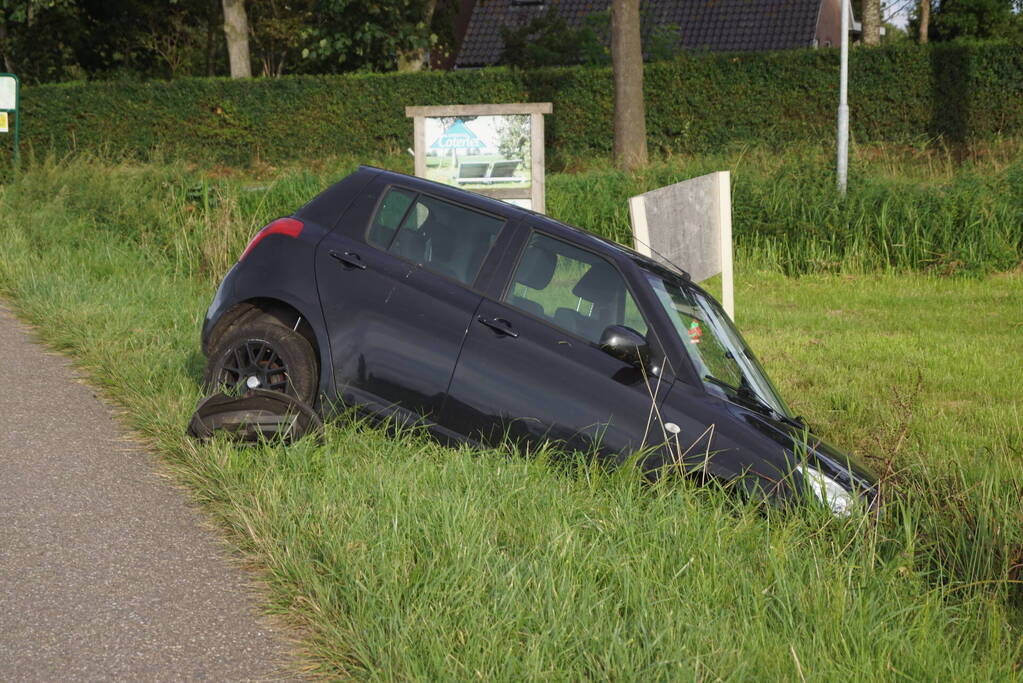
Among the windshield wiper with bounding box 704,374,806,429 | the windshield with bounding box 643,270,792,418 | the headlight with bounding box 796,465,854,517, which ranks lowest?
the headlight with bounding box 796,465,854,517

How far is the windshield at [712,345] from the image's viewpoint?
6.05 metres

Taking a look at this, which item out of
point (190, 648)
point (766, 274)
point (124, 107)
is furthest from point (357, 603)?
point (124, 107)

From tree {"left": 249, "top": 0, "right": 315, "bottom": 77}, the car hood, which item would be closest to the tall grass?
the car hood

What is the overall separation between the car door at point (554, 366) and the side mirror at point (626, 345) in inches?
1.7

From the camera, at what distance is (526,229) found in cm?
644

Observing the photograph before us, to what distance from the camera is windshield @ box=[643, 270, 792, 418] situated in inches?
238

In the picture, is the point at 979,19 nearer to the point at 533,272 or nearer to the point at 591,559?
the point at 533,272

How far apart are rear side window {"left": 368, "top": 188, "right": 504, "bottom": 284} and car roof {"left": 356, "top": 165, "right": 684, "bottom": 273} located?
2.1 inches

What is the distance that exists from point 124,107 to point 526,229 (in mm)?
29273

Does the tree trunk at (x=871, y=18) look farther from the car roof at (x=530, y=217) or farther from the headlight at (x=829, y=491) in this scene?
the headlight at (x=829, y=491)

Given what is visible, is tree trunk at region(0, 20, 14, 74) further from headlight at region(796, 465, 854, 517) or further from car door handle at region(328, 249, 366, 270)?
headlight at region(796, 465, 854, 517)

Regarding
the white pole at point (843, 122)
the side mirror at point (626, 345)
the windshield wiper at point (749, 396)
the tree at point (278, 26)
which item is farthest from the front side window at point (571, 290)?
the tree at point (278, 26)

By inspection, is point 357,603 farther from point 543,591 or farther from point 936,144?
point 936,144

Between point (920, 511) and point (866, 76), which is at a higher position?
point (866, 76)
